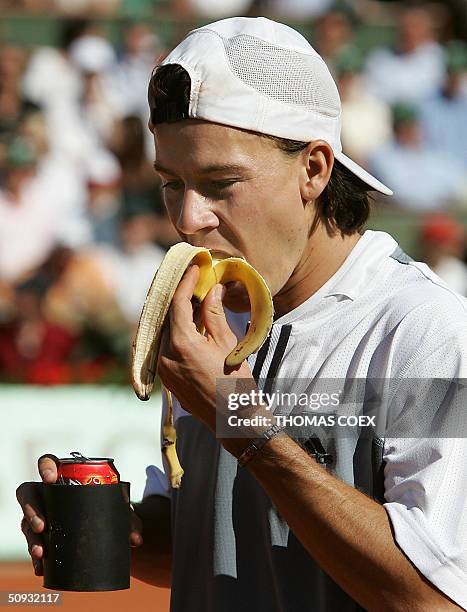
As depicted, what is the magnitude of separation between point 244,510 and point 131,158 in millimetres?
8612

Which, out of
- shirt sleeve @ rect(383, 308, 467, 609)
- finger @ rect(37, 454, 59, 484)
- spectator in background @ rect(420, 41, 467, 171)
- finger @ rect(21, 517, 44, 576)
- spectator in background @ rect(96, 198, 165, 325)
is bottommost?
spectator in background @ rect(96, 198, 165, 325)

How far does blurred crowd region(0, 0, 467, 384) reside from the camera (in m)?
9.87

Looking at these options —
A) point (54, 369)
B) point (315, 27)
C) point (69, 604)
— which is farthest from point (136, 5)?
point (69, 604)

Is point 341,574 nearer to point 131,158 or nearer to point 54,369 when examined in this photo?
point 54,369

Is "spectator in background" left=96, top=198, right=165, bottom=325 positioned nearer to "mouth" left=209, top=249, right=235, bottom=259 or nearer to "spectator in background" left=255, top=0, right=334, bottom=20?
"spectator in background" left=255, top=0, right=334, bottom=20

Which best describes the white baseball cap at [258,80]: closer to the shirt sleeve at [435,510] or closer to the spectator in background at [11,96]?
the shirt sleeve at [435,510]

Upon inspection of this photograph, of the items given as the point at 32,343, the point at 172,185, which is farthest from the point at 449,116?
the point at 172,185

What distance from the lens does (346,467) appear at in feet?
8.81

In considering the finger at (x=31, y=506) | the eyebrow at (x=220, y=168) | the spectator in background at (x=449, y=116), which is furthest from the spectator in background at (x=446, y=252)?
the finger at (x=31, y=506)

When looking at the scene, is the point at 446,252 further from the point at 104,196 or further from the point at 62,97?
the point at 62,97

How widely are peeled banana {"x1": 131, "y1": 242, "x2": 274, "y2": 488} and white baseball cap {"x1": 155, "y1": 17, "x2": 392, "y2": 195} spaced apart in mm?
371

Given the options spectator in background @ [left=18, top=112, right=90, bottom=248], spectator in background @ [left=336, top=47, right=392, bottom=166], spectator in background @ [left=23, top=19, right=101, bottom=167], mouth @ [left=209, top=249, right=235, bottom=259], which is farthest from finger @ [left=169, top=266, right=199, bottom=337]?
spectator in background @ [left=336, top=47, right=392, bottom=166]

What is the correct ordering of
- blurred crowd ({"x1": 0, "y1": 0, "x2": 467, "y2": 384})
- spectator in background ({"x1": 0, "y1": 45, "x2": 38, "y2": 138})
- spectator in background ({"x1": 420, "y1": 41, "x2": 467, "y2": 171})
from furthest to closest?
spectator in background ({"x1": 420, "y1": 41, "x2": 467, "y2": 171}), spectator in background ({"x1": 0, "y1": 45, "x2": 38, "y2": 138}), blurred crowd ({"x1": 0, "y1": 0, "x2": 467, "y2": 384})

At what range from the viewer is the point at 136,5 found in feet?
42.4
